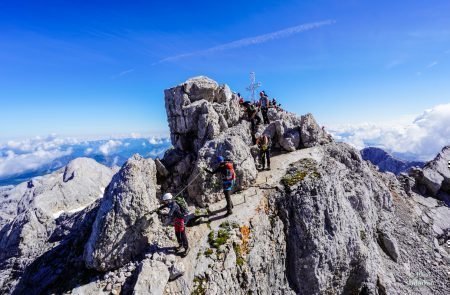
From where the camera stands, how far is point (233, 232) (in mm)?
20078

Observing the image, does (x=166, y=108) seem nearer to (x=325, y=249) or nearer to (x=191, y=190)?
(x=191, y=190)

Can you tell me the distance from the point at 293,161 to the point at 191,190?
13100mm

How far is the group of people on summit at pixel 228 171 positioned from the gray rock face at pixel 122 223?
183 centimetres

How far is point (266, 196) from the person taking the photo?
24000mm

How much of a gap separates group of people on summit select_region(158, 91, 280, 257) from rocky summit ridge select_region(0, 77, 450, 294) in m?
1.00

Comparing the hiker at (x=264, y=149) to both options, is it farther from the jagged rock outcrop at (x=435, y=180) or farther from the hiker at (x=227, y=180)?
the jagged rock outcrop at (x=435, y=180)

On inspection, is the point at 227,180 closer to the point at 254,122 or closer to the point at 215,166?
the point at 215,166

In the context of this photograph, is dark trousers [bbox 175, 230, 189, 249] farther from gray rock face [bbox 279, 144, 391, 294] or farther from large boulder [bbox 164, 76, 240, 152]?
large boulder [bbox 164, 76, 240, 152]

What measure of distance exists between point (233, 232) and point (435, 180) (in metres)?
64.3

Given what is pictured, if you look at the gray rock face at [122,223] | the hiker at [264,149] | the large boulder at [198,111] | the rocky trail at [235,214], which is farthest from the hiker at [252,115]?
the gray rock face at [122,223]

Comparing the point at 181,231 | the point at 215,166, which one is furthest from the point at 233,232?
the point at 215,166

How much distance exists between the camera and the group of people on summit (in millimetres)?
18219

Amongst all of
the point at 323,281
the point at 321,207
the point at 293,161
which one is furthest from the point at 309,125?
the point at 323,281

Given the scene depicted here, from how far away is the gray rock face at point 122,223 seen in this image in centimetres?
1844
